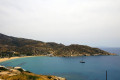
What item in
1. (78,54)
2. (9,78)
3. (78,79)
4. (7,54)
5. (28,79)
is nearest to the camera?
(9,78)

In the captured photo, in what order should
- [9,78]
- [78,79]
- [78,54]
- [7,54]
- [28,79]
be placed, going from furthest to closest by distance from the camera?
1. [78,54]
2. [7,54]
3. [78,79]
4. [28,79]
5. [9,78]

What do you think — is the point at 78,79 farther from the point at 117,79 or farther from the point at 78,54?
the point at 78,54

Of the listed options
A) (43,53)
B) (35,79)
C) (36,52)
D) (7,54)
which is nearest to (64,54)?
(43,53)

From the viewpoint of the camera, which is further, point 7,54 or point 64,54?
point 64,54

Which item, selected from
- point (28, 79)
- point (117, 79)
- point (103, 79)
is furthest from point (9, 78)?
point (117, 79)

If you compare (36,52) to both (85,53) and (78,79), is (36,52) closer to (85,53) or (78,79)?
(85,53)

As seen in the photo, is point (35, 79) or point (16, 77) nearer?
point (16, 77)

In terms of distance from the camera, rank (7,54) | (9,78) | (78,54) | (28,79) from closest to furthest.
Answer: (9,78), (28,79), (7,54), (78,54)

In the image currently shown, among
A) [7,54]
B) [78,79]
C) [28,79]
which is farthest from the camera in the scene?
[7,54]

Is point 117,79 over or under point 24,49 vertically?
under
